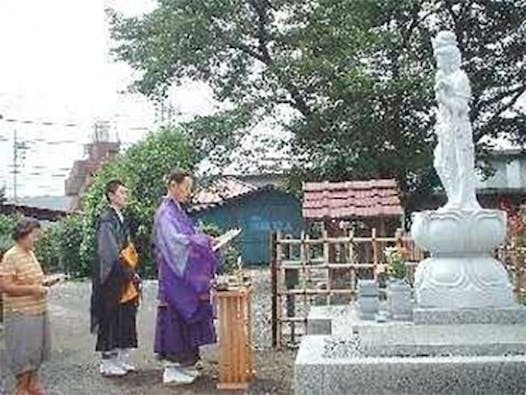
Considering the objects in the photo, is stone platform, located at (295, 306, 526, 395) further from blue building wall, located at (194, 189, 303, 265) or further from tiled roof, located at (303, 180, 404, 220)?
blue building wall, located at (194, 189, 303, 265)

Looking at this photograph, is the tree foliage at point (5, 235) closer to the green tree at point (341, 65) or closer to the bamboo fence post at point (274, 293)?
the bamboo fence post at point (274, 293)

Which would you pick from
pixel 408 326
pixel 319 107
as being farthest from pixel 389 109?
pixel 408 326

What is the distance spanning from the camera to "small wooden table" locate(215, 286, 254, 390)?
25.2 ft

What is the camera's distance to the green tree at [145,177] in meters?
19.0

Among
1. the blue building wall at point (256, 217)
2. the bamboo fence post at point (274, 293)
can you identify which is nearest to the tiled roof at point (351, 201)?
the bamboo fence post at point (274, 293)

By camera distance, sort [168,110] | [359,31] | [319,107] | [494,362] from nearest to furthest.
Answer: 1. [494,362]
2. [359,31]
3. [319,107]
4. [168,110]

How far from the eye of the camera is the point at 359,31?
1684cm

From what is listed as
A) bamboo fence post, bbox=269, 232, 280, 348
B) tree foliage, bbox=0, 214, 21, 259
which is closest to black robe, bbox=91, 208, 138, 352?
tree foliage, bbox=0, 214, 21, 259

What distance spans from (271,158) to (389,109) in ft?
10.1

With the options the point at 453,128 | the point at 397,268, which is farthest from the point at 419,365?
the point at 397,268

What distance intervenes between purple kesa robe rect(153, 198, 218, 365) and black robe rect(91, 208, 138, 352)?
1.52 feet

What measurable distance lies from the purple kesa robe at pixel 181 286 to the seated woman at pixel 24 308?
129cm

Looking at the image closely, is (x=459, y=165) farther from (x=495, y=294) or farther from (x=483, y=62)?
(x=483, y=62)

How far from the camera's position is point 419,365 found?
5586mm
